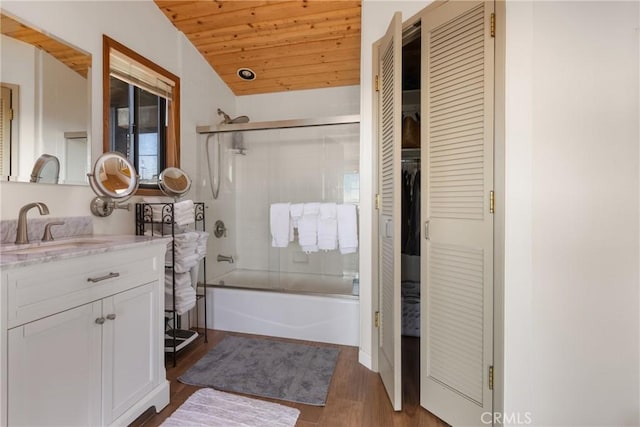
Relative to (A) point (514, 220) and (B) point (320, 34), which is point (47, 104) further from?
(A) point (514, 220)

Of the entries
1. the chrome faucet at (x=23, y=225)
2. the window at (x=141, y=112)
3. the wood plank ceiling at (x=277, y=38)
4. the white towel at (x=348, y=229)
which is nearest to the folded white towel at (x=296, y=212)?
the white towel at (x=348, y=229)

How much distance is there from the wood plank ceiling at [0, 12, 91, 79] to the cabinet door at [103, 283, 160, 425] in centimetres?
133

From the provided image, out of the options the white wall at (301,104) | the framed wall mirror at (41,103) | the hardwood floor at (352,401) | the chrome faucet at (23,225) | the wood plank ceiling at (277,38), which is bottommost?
the hardwood floor at (352,401)

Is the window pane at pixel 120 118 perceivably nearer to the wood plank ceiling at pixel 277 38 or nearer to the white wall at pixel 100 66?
the white wall at pixel 100 66

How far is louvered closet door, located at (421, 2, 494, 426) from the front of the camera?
4.19 ft

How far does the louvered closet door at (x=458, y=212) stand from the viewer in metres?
1.28

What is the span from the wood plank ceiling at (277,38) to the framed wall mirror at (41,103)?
106 cm

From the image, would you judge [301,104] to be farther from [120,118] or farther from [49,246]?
[49,246]

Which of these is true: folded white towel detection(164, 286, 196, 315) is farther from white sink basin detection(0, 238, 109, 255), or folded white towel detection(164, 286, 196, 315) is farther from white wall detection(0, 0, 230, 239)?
white sink basin detection(0, 238, 109, 255)

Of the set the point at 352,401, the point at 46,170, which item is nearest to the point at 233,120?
the point at 46,170

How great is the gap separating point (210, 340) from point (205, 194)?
1.29 metres

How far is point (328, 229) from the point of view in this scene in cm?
248

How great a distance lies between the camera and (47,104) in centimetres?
150

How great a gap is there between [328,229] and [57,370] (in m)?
1.82
